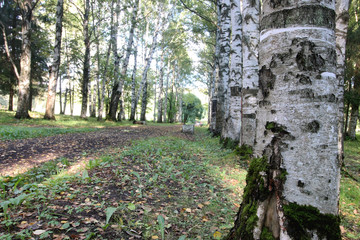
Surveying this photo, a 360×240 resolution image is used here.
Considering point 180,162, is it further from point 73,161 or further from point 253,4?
point 253,4

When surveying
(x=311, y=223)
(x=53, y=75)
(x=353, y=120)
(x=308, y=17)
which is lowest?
(x=311, y=223)

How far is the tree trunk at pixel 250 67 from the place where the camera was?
5078 millimetres

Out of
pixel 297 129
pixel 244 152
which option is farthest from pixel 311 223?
pixel 244 152

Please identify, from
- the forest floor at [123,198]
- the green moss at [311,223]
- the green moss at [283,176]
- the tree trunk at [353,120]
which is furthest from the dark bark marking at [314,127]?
the tree trunk at [353,120]

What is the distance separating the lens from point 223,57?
920 cm

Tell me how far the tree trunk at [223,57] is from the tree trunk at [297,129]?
21.0 feet

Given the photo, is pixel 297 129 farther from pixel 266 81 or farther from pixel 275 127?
pixel 266 81

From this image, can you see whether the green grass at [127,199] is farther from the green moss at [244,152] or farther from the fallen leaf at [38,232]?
the green moss at [244,152]

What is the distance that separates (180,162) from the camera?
15.6ft

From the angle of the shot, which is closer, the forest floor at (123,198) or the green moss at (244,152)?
the forest floor at (123,198)

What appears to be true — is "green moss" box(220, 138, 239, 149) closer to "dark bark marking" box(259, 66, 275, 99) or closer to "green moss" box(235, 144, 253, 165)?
"green moss" box(235, 144, 253, 165)

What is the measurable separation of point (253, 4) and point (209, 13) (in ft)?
46.9

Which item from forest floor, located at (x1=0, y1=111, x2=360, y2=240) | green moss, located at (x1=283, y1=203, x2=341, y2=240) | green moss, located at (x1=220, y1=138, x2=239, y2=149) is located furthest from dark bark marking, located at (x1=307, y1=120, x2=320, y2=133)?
green moss, located at (x1=220, y1=138, x2=239, y2=149)

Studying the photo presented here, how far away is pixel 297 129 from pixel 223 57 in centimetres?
868
